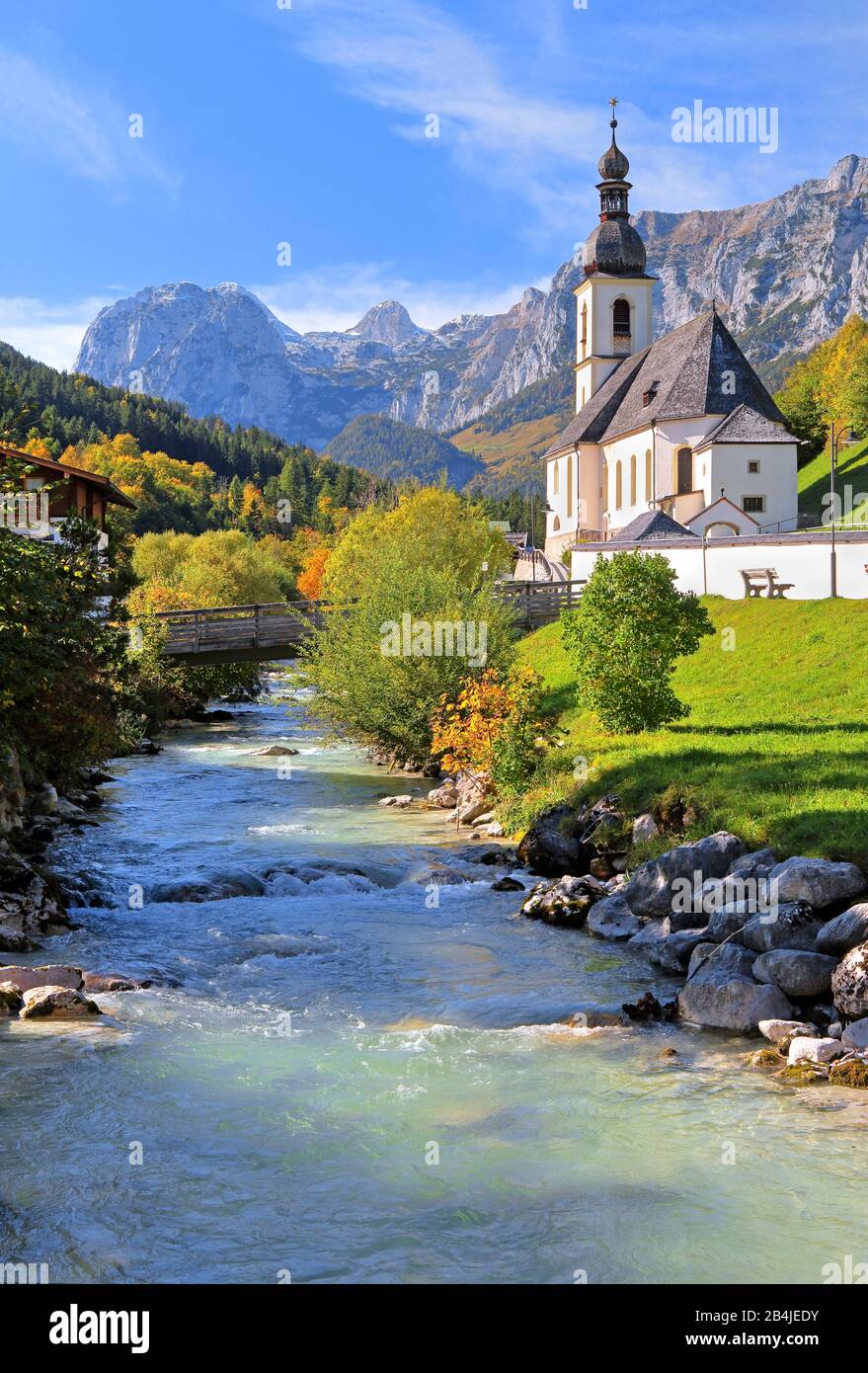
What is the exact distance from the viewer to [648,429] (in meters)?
64.9

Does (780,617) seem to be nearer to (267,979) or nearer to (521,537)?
(267,979)

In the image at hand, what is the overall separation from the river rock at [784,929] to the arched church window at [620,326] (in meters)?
77.3

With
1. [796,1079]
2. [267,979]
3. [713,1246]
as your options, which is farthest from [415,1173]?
[267,979]

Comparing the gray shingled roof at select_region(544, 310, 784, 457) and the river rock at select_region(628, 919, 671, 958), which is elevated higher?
the gray shingled roof at select_region(544, 310, 784, 457)

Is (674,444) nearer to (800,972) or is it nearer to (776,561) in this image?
(776,561)

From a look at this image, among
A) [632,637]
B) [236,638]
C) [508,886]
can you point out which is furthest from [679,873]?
[236,638]

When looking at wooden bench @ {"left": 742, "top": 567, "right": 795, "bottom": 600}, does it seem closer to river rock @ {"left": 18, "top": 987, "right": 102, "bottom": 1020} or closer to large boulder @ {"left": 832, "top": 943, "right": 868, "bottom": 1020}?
large boulder @ {"left": 832, "top": 943, "right": 868, "bottom": 1020}

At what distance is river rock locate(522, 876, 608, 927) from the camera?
15773 millimetres

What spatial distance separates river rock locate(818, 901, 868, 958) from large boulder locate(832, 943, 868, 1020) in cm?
46

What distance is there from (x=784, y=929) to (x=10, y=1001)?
7995mm

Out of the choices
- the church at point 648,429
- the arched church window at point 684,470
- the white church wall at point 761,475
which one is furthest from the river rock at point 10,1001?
the arched church window at point 684,470

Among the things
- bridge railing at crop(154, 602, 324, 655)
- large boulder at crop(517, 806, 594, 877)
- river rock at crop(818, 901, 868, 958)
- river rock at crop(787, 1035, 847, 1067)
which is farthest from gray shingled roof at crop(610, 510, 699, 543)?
river rock at crop(787, 1035, 847, 1067)

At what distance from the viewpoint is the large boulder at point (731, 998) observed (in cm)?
1160

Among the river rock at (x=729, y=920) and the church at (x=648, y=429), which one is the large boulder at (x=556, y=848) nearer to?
the river rock at (x=729, y=920)
